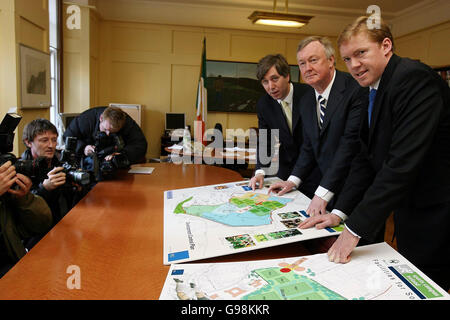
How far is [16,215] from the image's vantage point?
64.9 inches

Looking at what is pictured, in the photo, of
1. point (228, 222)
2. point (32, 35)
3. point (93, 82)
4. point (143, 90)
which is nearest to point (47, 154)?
point (228, 222)

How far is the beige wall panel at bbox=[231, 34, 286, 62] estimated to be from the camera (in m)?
7.21

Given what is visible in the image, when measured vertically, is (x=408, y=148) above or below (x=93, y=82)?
below

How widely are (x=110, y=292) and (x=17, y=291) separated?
9.5 inches

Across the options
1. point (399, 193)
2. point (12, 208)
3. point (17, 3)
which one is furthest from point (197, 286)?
point (17, 3)

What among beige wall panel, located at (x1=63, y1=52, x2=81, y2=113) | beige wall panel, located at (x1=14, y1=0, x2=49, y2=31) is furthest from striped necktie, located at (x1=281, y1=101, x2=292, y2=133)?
beige wall panel, located at (x1=63, y1=52, x2=81, y2=113)

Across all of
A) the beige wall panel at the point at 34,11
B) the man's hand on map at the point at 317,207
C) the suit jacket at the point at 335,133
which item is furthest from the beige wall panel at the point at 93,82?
the man's hand on map at the point at 317,207

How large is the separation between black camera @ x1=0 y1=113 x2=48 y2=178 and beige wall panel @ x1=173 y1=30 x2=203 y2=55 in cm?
593

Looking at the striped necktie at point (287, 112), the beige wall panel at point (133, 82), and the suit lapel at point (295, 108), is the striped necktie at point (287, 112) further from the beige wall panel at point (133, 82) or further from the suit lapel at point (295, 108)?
the beige wall panel at point (133, 82)

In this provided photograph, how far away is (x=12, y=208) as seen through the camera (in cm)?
163

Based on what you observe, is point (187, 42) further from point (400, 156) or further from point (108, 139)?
Answer: point (400, 156)

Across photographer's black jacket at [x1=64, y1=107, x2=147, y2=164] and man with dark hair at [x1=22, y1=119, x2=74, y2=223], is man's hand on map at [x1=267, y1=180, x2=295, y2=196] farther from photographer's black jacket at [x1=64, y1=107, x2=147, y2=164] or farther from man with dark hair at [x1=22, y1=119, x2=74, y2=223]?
photographer's black jacket at [x1=64, y1=107, x2=147, y2=164]

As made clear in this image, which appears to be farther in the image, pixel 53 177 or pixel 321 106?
pixel 321 106

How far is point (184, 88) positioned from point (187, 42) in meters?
0.90
